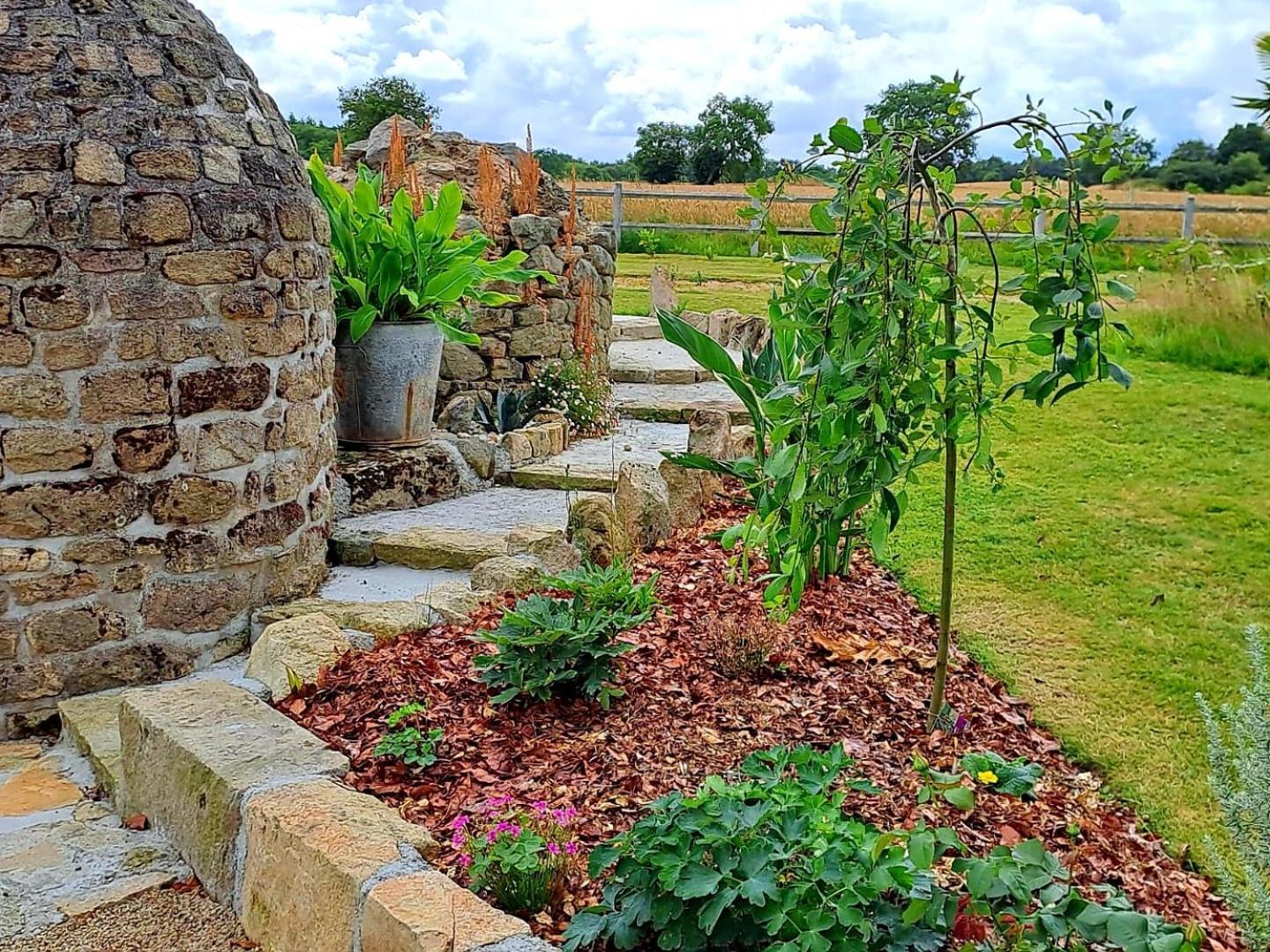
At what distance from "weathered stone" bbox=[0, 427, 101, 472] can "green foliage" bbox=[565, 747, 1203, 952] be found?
2.20 m

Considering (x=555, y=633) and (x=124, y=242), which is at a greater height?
(x=124, y=242)

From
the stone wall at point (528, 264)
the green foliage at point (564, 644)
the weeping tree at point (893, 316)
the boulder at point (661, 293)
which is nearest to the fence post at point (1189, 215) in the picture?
the boulder at point (661, 293)

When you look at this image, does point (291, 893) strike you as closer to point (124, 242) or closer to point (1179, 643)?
point (124, 242)

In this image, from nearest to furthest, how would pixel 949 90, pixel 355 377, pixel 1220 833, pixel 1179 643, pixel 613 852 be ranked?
pixel 613 852 < pixel 949 90 < pixel 1220 833 < pixel 1179 643 < pixel 355 377

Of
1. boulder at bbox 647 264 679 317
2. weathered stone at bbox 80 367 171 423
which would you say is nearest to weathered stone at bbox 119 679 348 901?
weathered stone at bbox 80 367 171 423

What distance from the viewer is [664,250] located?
52.4 ft

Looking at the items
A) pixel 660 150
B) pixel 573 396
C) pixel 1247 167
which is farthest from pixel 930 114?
pixel 660 150

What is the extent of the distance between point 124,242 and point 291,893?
2067 millimetres

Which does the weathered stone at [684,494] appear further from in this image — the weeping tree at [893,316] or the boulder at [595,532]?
the weeping tree at [893,316]

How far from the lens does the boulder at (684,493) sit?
4453mm

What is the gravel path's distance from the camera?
7.53 feet

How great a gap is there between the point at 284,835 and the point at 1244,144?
A: 9.32 metres

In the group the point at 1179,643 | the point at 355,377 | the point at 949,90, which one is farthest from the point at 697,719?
the point at 355,377

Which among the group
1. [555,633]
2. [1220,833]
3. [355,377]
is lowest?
[1220,833]
